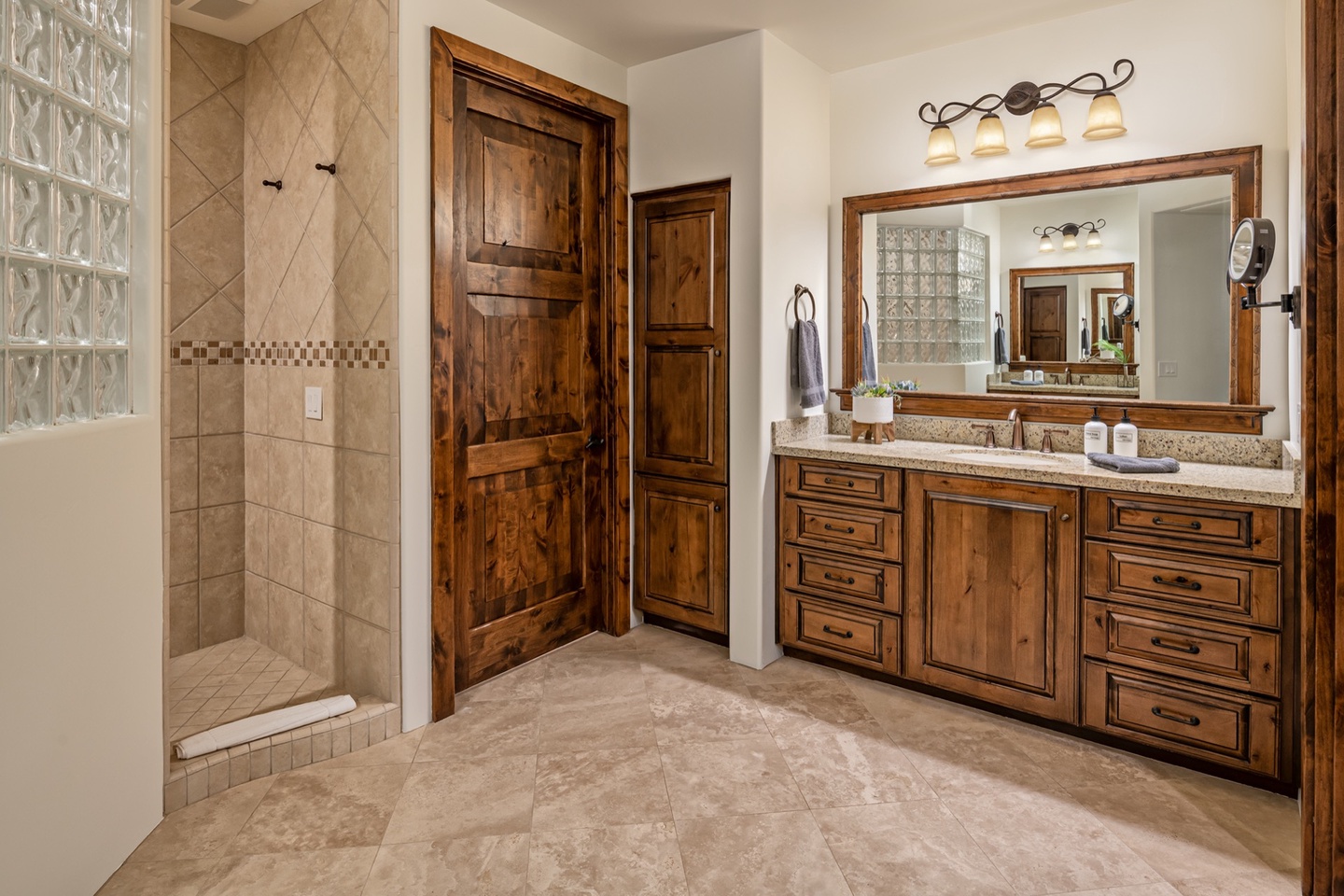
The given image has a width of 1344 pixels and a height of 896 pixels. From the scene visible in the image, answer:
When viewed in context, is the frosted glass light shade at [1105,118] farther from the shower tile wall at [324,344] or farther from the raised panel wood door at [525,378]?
the shower tile wall at [324,344]

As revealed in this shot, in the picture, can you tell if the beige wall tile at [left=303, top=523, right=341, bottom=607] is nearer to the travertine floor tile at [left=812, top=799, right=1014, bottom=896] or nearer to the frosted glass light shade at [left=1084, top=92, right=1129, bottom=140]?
the travertine floor tile at [left=812, top=799, right=1014, bottom=896]

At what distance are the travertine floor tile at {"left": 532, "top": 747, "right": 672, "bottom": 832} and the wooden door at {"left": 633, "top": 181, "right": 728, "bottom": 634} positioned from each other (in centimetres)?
105

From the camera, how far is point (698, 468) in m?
3.41

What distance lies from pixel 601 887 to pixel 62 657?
1.29 meters

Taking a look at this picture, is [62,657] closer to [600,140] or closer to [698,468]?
[698,468]

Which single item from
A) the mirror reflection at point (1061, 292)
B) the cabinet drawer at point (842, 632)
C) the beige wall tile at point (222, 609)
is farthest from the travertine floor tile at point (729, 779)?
the beige wall tile at point (222, 609)

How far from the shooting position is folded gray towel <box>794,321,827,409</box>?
10.8ft

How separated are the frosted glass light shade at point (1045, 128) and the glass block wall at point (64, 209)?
2951 mm

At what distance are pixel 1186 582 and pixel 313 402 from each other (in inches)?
118

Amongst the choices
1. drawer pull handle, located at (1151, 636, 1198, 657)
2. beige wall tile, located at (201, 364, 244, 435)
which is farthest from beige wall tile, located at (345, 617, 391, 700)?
drawer pull handle, located at (1151, 636, 1198, 657)

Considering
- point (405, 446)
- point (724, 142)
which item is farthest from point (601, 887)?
point (724, 142)

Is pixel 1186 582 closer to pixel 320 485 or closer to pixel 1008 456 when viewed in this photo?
pixel 1008 456

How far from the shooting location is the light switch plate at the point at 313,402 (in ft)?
9.33

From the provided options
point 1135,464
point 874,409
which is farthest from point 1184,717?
point 874,409
